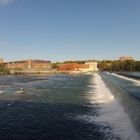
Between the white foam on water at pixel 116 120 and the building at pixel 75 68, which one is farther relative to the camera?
the building at pixel 75 68

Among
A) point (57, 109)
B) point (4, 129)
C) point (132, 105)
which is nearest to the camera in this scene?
point (4, 129)

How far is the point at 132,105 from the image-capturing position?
18.0m

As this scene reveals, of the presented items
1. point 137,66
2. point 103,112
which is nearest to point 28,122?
point 103,112

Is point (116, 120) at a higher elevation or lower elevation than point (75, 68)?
higher

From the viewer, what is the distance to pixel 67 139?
14438mm

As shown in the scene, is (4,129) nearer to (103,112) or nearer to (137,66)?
(103,112)

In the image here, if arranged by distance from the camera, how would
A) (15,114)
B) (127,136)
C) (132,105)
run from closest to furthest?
(127,136) < (132,105) < (15,114)

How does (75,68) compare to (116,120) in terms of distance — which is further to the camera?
(75,68)

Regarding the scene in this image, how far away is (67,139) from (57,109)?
8509 mm

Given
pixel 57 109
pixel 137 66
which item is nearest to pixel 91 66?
pixel 137 66

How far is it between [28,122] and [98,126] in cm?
404

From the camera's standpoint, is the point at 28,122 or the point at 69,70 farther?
the point at 69,70

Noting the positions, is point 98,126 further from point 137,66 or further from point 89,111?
point 137,66

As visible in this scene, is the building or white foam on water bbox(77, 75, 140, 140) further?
the building
